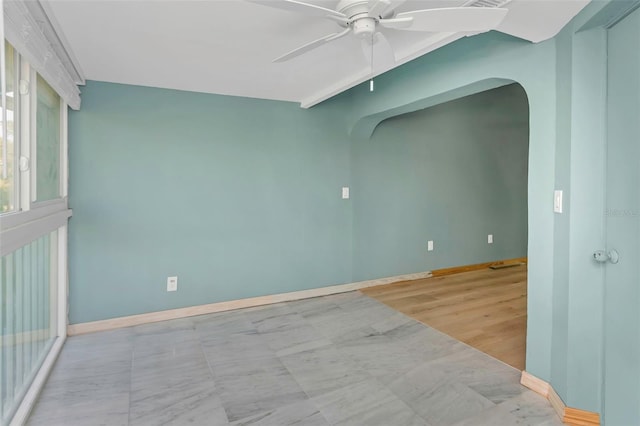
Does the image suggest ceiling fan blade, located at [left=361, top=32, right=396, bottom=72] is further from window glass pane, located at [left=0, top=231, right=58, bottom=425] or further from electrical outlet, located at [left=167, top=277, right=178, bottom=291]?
electrical outlet, located at [left=167, top=277, right=178, bottom=291]

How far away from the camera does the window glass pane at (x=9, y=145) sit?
158 centimetres

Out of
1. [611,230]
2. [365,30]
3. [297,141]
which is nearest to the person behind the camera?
[365,30]

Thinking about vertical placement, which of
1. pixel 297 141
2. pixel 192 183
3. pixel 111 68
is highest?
pixel 111 68

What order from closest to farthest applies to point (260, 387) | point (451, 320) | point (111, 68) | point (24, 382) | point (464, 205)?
point (24, 382), point (260, 387), point (111, 68), point (451, 320), point (464, 205)

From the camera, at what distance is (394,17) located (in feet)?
4.68

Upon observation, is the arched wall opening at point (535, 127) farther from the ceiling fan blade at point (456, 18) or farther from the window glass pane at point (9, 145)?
the window glass pane at point (9, 145)

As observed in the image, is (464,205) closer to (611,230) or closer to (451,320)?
(451,320)

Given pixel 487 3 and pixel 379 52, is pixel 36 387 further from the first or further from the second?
pixel 487 3

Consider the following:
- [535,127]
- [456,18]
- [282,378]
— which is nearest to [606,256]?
[535,127]

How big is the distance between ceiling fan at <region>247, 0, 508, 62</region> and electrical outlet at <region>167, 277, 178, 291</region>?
2.48m

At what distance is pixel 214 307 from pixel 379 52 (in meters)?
2.60

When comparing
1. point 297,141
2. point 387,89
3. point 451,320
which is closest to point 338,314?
point 451,320

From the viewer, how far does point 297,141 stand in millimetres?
3572

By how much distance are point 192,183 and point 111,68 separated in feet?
3.52
